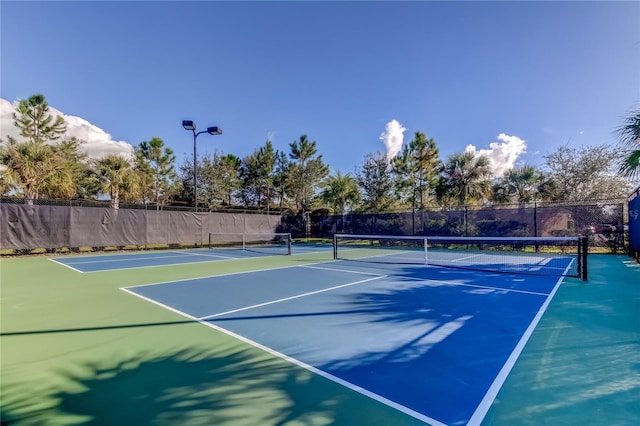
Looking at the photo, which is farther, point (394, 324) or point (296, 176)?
point (296, 176)

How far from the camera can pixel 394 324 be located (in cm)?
377

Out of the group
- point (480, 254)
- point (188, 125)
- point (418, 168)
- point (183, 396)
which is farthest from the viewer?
point (418, 168)

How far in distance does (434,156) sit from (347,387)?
20653 mm

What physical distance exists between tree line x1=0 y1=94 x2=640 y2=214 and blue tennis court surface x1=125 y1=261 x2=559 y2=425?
4.65 metres

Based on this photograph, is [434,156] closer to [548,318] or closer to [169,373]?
[548,318]

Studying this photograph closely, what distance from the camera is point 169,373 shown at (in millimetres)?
2592

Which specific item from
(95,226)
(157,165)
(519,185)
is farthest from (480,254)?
(157,165)

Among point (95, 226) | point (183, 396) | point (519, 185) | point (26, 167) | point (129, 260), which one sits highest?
point (26, 167)

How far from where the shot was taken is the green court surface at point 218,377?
200 cm

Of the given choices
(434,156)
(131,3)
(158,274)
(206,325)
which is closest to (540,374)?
(206,325)

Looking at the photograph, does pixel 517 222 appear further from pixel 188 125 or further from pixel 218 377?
pixel 188 125

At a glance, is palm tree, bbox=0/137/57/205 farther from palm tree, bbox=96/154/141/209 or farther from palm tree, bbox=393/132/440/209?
palm tree, bbox=393/132/440/209

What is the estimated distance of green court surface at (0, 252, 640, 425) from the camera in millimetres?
1995

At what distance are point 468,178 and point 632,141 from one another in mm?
11502
